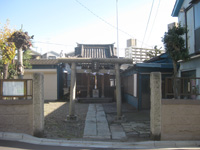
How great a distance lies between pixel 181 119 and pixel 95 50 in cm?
1374

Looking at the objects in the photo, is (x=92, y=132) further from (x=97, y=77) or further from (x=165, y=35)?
(x=97, y=77)

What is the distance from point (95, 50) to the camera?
19.4 m

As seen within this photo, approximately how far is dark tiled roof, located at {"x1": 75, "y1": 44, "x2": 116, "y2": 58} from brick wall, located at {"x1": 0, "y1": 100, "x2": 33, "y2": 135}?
12.1m

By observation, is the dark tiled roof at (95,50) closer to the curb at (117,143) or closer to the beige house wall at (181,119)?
the beige house wall at (181,119)

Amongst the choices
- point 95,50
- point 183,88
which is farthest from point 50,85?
point 183,88

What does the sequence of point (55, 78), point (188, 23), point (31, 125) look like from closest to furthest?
point (31, 125)
point (188, 23)
point (55, 78)

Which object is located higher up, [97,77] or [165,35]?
[165,35]

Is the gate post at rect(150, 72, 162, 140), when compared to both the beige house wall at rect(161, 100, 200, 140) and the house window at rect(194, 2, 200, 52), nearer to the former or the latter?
the beige house wall at rect(161, 100, 200, 140)

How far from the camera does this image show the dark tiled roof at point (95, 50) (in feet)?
61.5

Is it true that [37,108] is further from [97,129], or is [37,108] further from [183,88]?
[183,88]

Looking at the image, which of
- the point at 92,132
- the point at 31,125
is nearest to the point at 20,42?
the point at 31,125

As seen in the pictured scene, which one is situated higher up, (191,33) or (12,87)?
(191,33)

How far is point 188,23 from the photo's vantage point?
1016 centimetres

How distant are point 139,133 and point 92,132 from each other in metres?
1.74
